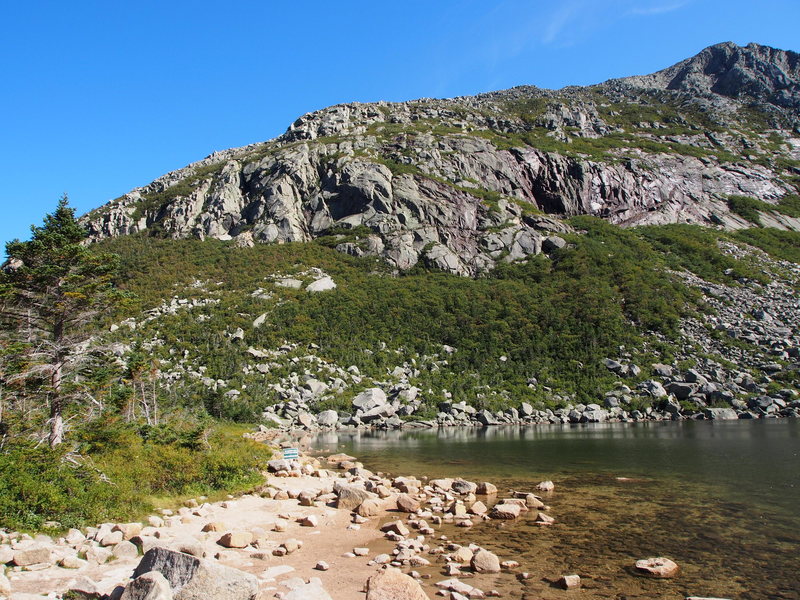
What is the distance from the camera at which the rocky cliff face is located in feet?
320

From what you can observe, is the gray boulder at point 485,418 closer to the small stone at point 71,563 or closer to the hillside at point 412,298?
the hillside at point 412,298

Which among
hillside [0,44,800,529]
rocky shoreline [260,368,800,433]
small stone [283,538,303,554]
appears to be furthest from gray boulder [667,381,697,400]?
small stone [283,538,303,554]

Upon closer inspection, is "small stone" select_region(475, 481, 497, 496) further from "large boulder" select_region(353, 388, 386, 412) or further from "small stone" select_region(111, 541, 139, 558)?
"large boulder" select_region(353, 388, 386, 412)

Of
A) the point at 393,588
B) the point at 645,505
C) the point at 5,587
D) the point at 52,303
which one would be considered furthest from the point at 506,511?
the point at 52,303

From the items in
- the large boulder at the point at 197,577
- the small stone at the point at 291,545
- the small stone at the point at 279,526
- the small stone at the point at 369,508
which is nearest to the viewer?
the large boulder at the point at 197,577

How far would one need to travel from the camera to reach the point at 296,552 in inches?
478

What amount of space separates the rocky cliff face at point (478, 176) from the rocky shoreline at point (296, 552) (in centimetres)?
7490

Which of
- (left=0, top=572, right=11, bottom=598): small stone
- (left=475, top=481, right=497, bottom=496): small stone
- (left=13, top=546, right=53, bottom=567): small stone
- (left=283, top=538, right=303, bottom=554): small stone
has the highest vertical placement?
(left=0, top=572, right=11, bottom=598): small stone

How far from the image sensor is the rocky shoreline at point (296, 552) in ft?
26.6

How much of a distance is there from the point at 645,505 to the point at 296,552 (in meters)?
12.8

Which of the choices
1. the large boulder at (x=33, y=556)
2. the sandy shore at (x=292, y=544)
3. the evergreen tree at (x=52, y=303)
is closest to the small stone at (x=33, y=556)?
the large boulder at (x=33, y=556)

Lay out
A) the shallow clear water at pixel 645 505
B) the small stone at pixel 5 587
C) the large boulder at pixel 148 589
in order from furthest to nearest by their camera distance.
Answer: the shallow clear water at pixel 645 505, the small stone at pixel 5 587, the large boulder at pixel 148 589

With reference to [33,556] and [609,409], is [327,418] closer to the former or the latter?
[609,409]

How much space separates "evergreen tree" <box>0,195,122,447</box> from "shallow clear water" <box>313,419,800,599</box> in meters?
14.7
